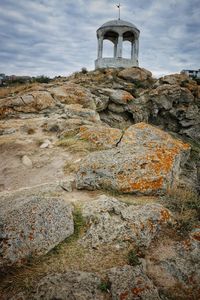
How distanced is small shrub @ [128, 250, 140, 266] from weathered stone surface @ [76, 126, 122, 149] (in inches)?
150

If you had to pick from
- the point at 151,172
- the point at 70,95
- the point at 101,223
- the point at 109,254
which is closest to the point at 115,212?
the point at 101,223

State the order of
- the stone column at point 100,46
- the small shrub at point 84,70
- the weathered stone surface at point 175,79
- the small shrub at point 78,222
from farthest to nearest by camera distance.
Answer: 1. the stone column at point 100,46
2. the small shrub at point 84,70
3. the weathered stone surface at point 175,79
4. the small shrub at point 78,222

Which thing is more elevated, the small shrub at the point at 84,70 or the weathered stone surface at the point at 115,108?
the small shrub at the point at 84,70

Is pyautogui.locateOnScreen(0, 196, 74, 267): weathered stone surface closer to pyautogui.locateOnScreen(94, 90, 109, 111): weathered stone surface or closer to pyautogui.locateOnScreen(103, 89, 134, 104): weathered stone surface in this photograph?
pyautogui.locateOnScreen(94, 90, 109, 111): weathered stone surface

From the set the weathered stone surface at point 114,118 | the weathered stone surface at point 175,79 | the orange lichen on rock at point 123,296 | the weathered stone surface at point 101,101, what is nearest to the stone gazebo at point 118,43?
the weathered stone surface at point 175,79

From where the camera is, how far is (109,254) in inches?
118

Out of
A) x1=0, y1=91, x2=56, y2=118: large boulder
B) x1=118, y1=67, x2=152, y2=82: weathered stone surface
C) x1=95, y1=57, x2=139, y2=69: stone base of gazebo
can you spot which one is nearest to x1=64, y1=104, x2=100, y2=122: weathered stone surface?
x1=0, y1=91, x2=56, y2=118: large boulder

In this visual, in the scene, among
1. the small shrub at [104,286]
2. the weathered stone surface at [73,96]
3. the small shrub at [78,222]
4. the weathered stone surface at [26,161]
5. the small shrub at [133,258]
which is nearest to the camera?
the small shrub at [104,286]

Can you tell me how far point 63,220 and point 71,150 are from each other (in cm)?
358

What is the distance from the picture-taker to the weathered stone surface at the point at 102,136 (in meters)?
6.68

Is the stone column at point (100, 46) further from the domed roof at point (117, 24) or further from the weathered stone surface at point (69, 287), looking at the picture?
the weathered stone surface at point (69, 287)

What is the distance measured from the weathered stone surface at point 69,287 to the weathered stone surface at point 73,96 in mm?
10172

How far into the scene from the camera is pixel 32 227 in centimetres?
307

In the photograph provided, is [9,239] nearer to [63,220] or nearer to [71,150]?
[63,220]
